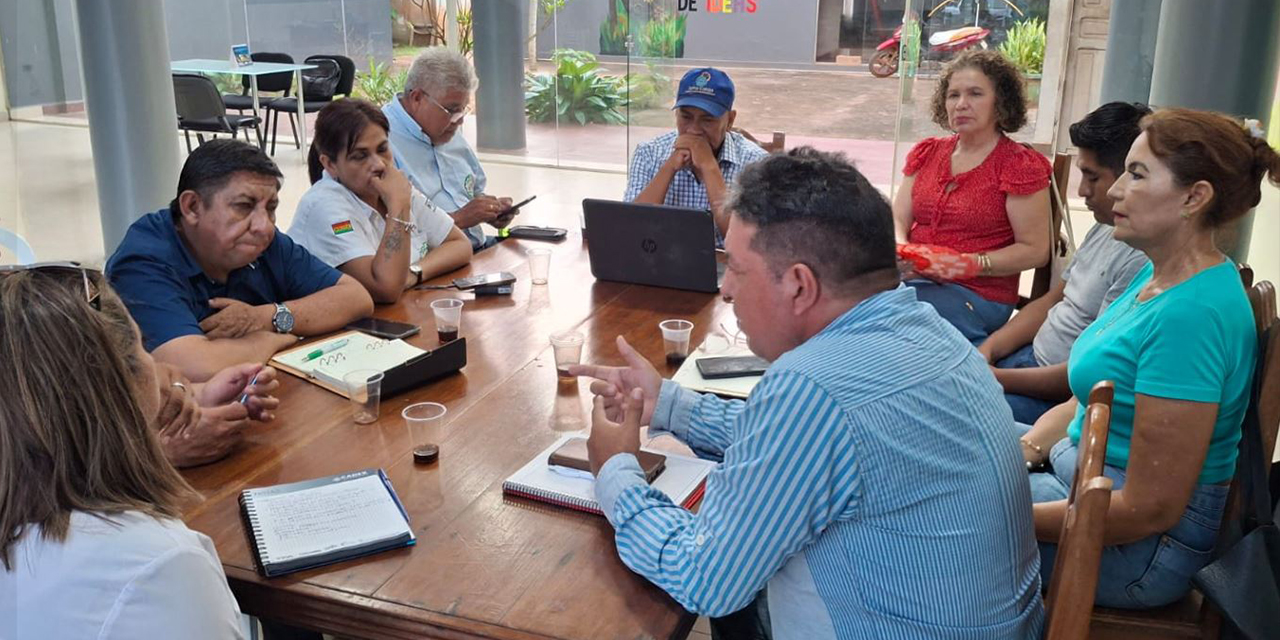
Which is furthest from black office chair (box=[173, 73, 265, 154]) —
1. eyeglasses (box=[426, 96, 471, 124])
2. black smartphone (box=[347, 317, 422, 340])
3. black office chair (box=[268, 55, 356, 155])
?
black smartphone (box=[347, 317, 422, 340])

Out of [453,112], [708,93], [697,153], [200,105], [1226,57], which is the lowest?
[200,105]

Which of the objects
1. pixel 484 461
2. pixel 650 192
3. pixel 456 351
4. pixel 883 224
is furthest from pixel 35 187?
pixel 883 224

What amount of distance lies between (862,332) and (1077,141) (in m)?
1.57

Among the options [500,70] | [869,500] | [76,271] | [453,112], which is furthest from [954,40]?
[76,271]

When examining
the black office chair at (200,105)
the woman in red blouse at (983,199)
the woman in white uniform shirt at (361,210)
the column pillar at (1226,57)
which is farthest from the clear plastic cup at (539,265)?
the black office chair at (200,105)

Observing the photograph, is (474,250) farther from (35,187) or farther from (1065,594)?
(35,187)

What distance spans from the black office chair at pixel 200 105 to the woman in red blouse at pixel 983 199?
5.53m

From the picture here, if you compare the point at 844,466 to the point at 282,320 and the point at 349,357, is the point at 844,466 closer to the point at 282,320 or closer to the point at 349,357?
the point at 349,357

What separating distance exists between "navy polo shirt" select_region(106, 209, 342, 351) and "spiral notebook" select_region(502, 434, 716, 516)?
1.04 m

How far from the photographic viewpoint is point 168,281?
246 centimetres

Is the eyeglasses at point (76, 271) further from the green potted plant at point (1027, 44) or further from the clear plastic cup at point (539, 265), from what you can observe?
the green potted plant at point (1027, 44)

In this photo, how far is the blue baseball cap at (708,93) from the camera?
3.71 m

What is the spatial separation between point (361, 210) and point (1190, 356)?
2346 millimetres

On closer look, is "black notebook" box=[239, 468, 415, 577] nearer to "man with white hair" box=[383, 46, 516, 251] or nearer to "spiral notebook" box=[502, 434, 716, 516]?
"spiral notebook" box=[502, 434, 716, 516]
